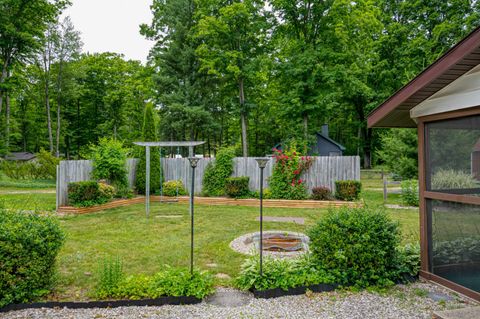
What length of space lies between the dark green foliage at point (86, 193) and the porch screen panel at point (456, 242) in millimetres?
8954

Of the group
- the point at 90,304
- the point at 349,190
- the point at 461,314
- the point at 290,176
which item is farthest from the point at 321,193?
the point at 90,304

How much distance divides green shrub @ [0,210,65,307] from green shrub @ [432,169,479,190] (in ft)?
14.6

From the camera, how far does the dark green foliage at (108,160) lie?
1028cm

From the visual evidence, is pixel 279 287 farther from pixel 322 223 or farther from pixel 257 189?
pixel 257 189

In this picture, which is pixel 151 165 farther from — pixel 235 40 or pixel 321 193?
pixel 235 40

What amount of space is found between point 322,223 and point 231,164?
8213 mm

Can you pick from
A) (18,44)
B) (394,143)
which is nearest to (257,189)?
(394,143)

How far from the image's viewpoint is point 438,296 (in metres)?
3.47

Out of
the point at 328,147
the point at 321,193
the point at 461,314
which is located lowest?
the point at 461,314

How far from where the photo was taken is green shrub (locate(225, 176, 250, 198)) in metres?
11.4

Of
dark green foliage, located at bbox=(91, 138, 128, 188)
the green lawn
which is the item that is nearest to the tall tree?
dark green foliage, located at bbox=(91, 138, 128, 188)

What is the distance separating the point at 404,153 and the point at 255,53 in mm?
11339

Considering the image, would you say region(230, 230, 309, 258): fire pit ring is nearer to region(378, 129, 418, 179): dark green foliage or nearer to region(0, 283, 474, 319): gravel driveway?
region(0, 283, 474, 319): gravel driveway

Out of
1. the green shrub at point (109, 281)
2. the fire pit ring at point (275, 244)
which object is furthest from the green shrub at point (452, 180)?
the green shrub at point (109, 281)
